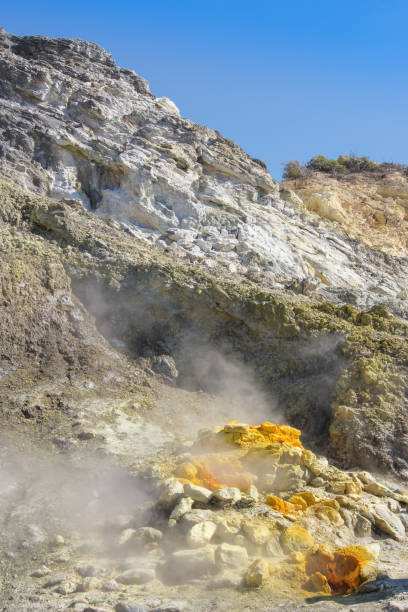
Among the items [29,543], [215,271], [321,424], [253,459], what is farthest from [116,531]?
[215,271]

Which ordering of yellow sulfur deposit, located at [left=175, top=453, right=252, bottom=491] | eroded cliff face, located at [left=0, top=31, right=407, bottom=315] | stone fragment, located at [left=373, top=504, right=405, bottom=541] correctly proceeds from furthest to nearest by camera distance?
eroded cliff face, located at [left=0, top=31, right=407, bottom=315] → yellow sulfur deposit, located at [left=175, top=453, right=252, bottom=491] → stone fragment, located at [left=373, top=504, right=405, bottom=541]

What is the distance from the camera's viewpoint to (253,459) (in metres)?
5.41

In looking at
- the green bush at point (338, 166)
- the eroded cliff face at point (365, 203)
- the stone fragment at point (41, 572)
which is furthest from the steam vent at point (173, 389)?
the green bush at point (338, 166)

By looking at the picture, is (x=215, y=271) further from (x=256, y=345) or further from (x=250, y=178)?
(x=250, y=178)

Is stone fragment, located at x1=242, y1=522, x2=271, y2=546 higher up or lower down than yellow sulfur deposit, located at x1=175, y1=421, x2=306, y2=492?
lower down

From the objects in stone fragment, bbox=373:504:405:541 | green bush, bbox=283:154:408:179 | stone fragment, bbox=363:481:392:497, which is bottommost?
stone fragment, bbox=373:504:405:541

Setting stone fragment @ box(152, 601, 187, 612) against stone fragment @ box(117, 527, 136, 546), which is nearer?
stone fragment @ box(152, 601, 187, 612)

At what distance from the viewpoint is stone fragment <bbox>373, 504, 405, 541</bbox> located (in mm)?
4828

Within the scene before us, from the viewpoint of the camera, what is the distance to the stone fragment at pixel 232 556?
3.86 m

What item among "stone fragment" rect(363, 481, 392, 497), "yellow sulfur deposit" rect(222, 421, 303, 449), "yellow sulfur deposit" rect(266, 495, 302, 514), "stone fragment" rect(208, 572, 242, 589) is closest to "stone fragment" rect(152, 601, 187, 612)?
"stone fragment" rect(208, 572, 242, 589)

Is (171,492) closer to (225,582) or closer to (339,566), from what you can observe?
(225,582)

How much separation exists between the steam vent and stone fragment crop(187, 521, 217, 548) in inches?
0.7

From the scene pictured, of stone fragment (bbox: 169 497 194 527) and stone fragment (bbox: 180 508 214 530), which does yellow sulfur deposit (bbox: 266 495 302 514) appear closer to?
stone fragment (bbox: 180 508 214 530)

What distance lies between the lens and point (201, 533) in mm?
4109
